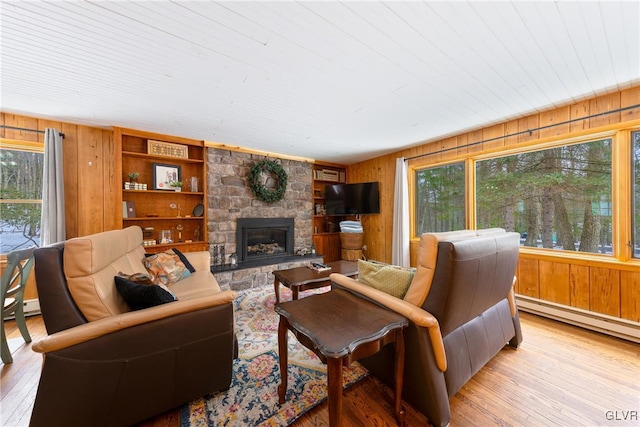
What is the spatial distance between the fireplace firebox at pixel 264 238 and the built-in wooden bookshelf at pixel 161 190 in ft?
1.93

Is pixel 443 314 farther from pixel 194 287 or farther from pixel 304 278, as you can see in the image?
pixel 194 287

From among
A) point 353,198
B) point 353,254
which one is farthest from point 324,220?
point 353,254

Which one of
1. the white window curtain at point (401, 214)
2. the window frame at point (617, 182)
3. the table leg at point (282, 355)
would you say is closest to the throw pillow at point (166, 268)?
the table leg at point (282, 355)

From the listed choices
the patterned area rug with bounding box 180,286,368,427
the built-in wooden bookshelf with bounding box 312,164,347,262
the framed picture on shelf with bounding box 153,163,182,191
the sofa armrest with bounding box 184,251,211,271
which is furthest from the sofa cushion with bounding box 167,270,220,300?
→ the built-in wooden bookshelf with bounding box 312,164,347,262

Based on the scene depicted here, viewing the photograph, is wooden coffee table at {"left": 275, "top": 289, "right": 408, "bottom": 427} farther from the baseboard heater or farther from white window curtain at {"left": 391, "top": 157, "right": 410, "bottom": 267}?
white window curtain at {"left": 391, "top": 157, "right": 410, "bottom": 267}

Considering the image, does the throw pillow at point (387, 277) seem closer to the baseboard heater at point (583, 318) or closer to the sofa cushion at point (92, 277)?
the sofa cushion at point (92, 277)

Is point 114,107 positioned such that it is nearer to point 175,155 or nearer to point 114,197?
point 175,155

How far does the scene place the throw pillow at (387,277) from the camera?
1.53 m

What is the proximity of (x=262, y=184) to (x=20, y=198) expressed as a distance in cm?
294

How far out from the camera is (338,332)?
1.11 meters

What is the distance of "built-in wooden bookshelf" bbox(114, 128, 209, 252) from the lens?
320 centimetres

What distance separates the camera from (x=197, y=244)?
3.64 metres

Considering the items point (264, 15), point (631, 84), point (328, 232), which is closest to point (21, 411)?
point (264, 15)

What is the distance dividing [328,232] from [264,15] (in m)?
4.22
